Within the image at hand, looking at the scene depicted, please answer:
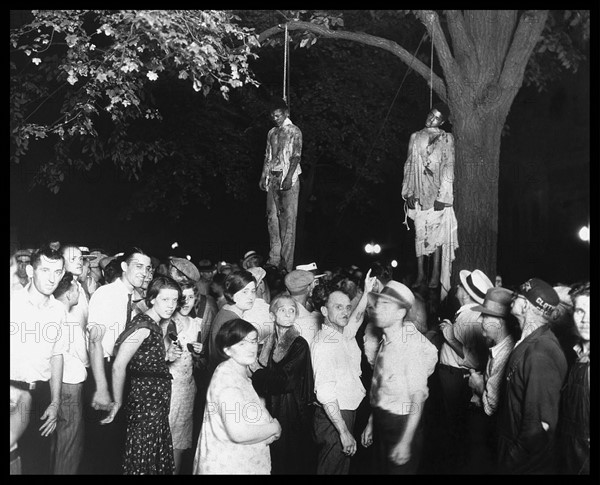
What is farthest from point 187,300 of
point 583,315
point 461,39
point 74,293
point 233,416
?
point 461,39

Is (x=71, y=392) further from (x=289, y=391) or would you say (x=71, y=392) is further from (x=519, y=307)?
(x=519, y=307)

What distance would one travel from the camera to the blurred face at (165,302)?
22.7 ft

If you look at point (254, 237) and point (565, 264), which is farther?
point (254, 237)

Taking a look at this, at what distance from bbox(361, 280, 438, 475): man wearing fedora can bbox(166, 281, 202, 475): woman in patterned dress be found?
4.90ft

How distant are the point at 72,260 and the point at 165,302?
1.54m

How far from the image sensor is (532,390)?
6.16 meters

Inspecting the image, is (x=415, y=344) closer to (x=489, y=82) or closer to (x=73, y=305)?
(x=73, y=305)

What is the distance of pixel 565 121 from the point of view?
10.3m

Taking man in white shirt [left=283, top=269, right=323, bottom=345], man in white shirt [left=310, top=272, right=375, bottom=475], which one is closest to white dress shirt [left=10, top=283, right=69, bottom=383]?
man in white shirt [left=283, top=269, right=323, bottom=345]

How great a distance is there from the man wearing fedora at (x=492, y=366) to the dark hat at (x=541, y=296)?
0.38m

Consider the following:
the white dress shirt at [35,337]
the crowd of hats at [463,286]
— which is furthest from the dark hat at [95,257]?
the white dress shirt at [35,337]
